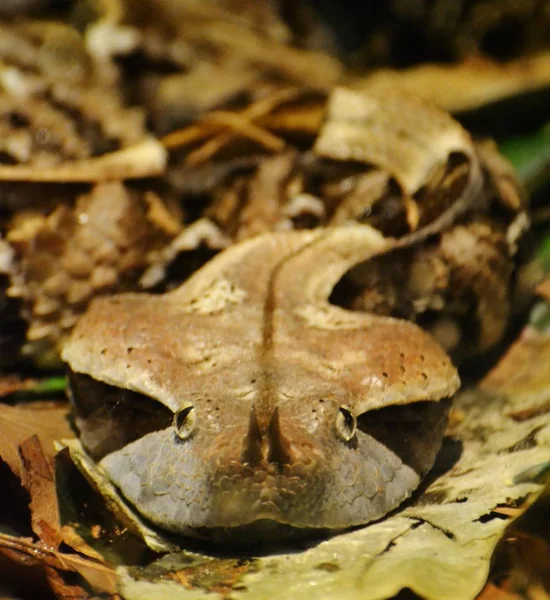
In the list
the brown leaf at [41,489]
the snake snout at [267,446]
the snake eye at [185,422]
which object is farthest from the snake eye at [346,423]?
the brown leaf at [41,489]

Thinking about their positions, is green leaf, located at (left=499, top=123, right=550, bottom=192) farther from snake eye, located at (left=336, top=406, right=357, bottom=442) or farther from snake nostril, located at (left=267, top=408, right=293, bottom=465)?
snake nostril, located at (left=267, top=408, right=293, bottom=465)

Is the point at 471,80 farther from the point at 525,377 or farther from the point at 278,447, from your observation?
the point at 278,447

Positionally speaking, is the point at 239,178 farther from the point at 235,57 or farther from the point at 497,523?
the point at 497,523

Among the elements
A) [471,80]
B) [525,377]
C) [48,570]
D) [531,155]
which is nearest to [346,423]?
[48,570]

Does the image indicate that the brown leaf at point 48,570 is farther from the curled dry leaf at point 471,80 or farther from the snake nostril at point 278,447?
the curled dry leaf at point 471,80

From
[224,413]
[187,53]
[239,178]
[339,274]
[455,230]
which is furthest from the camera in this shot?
[187,53]

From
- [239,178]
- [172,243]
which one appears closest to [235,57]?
[239,178]

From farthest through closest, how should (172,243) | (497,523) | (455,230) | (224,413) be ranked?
(172,243), (455,230), (224,413), (497,523)
